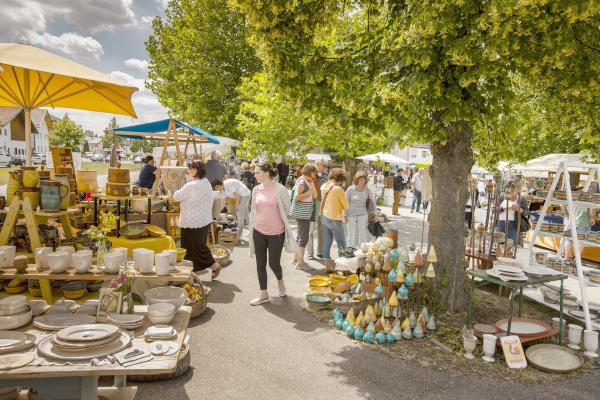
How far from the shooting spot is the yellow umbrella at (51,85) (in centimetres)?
377

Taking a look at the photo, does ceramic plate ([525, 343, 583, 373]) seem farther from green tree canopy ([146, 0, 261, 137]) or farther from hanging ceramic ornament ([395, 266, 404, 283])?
green tree canopy ([146, 0, 261, 137])

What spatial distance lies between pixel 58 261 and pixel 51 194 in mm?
1155

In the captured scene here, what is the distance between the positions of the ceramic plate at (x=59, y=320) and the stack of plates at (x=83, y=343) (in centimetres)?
22

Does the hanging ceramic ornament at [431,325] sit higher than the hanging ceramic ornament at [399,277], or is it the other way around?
the hanging ceramic ornament at [399,277]

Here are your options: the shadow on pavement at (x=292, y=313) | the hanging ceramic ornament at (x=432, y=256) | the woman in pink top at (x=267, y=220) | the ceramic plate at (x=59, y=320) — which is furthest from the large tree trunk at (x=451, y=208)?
the ceramic plate at (x=59, y=320)

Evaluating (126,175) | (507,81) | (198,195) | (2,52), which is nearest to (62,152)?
(126,175)

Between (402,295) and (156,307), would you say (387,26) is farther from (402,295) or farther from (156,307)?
(156,307)

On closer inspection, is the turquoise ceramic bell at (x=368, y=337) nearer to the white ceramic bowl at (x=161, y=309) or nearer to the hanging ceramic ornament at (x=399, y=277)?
the hanging ceramic ornament at (x=399, y=277)

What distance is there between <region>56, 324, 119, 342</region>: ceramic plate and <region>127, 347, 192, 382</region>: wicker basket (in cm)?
93

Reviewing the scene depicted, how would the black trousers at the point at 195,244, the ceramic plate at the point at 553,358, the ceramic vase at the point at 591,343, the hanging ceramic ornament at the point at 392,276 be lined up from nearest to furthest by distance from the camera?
the ceramic plate at the point at 553,358, the ceramic vase at the point at 591,343, the hanging ceramic ornament at the point at 392,276, the black trousers at the point at 195,244

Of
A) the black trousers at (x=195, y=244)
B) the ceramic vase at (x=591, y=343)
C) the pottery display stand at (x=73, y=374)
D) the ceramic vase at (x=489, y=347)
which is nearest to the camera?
the pottery display stand at (x=73, y=374)

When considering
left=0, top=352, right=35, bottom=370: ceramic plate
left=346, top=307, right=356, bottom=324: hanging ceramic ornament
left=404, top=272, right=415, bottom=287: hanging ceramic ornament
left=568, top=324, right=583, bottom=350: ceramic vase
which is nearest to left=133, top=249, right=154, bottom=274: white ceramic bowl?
left=0, top=352, right=35, bottom=370: ceramic plate

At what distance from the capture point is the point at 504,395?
3.90m

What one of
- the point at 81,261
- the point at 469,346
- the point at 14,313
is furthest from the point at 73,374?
the point at 469,346
